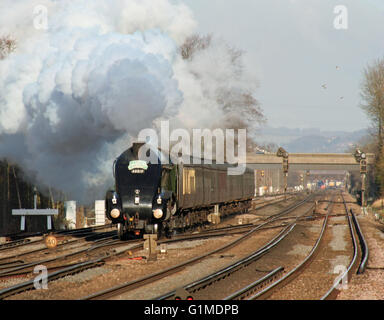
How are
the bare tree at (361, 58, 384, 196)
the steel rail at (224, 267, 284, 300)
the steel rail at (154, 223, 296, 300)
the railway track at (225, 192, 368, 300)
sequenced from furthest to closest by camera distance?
the bare tree at (361, 58, 384, 196), the steel rail at (154, 223, 296, 300), the railway track at (225, 192, 368, 300), the steel rail at (224, 267, 284, 300)

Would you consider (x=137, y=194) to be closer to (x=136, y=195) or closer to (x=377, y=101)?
(x=136, y=195)

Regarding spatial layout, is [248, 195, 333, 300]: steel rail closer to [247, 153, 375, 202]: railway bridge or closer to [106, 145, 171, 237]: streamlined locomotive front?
[106, 145, 171, 237]: streamlined locomotive front

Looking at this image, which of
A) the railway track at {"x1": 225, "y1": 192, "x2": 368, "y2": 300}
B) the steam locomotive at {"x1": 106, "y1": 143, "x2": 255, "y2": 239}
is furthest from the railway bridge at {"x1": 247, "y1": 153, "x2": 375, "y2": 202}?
the railway track at {"x1": 225, "y1": 192, "x2": 368, "y2": 300}

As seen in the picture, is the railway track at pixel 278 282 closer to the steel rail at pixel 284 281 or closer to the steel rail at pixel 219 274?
the steel rail at pixel 284 281

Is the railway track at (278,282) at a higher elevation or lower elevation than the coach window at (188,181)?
lower

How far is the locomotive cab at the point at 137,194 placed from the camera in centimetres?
1978

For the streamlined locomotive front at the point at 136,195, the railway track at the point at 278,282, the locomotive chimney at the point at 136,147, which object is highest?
the locomotive chimney at the point at 136,147

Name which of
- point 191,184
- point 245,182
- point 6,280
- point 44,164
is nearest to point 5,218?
point 44,164

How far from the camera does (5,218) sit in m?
28.2

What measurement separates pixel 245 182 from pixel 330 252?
21.3 metres

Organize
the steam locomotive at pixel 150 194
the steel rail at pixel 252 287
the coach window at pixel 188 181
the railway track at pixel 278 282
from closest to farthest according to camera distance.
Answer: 1. the steel rail at pixel 252 287
2. the railway track at pixel 278 282
3. the steam locomotive at pixel 150 194
4. the coach window at pixel 188 181

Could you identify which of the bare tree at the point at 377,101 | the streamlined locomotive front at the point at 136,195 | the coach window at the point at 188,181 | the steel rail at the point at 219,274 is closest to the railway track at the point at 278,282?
the steel rail at the point at 219,274

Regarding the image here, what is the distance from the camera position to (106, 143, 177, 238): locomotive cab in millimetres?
19781
